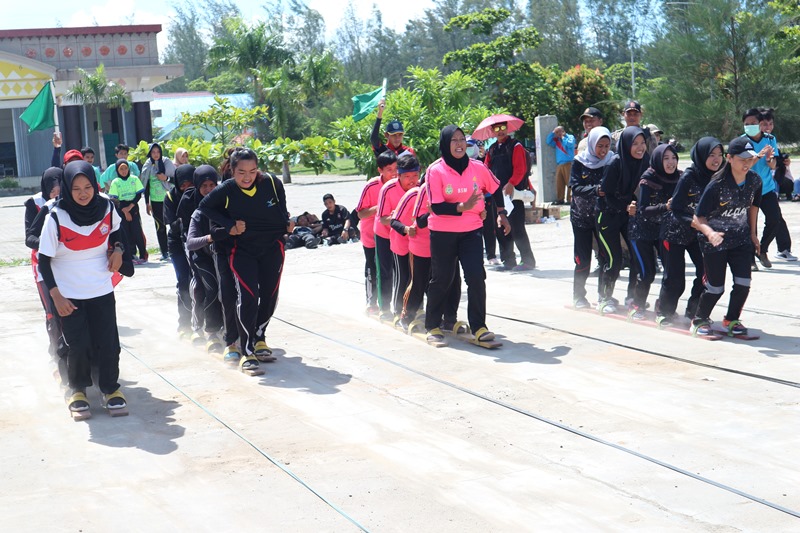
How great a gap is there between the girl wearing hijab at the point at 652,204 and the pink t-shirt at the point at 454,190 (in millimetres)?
1519

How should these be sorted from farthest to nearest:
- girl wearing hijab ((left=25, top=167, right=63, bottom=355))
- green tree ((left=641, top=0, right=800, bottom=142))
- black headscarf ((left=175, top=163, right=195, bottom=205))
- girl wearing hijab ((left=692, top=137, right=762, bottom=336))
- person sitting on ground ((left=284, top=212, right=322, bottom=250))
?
green tree ((left=641, top=0, right=800, bottom=142)), person sitting on ground ((left=284, top=212, right=322, bottom=250)), black headscarf ((left=175, top=163, right=195, bottom=205)), girl wearing hijab ((left=692, top=137, right=762, bottom=336)), girl wearing hijab ((left=25, top=167, right=63, bottom=355))

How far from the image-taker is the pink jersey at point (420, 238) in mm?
9344

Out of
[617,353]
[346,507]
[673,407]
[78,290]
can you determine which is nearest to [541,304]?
[617,353]

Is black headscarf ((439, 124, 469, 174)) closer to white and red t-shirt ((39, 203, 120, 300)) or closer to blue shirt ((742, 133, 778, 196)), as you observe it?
white and red t-shirt ((39, 203, 120, 300))

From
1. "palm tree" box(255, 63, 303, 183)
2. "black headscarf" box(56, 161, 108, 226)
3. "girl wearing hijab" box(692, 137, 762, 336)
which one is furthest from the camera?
"palm tree" box(255, 63, 303, 183)

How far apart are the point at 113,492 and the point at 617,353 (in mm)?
4436

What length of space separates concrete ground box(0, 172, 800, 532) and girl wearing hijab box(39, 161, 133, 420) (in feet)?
1.03

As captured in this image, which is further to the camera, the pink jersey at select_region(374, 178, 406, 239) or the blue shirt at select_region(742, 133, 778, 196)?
the blue shirt at select_region(742, 133, 778, 196)

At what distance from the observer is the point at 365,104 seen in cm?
1507

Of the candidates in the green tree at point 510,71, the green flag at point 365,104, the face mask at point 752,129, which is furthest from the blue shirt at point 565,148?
the green tree at point 510,71

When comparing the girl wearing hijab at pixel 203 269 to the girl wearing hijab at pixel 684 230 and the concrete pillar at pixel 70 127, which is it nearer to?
the girl wearing hijab at pixel 684 230

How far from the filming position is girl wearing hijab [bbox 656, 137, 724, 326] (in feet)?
29.3

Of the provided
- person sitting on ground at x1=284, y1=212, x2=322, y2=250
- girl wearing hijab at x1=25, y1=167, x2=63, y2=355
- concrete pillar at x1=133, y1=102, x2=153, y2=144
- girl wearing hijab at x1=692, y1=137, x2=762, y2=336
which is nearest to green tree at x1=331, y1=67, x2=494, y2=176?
person sitting on ground at x1=284, y1=212, x2=322, y2=250

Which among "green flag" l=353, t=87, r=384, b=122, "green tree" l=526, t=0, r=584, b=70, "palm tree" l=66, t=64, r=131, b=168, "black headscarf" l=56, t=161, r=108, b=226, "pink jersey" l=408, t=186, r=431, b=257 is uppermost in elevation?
"green tree" l=526, t=0, r=584, b=70
